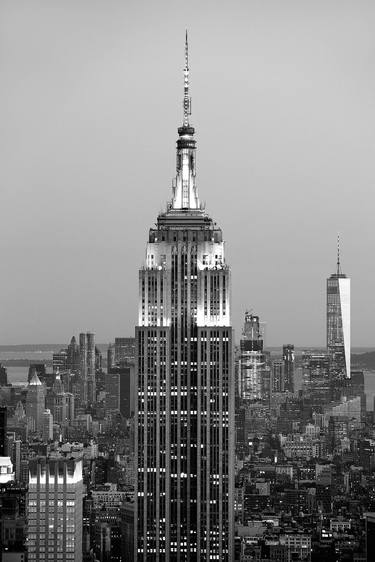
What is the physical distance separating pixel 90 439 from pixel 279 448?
180 cm

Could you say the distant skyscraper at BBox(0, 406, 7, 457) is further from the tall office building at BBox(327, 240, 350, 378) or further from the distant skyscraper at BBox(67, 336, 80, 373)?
the tall office building at BBox(327, 240, 350, 378)

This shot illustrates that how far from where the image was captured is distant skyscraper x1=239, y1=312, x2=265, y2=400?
1152 centimetres

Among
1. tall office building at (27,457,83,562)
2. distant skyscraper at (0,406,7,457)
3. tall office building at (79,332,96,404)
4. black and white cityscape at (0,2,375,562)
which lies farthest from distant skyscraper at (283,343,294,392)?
distant skyscraper at (0,406,7,457)

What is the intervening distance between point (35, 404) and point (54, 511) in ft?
5.88

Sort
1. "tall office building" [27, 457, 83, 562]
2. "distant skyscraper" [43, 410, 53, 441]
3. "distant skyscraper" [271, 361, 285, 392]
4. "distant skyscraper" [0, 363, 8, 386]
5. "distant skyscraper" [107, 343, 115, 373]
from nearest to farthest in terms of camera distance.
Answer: "tall office building" [27, 457, 83, 562] → "distant skyscraper" [0, 363, 8, 386] → "distant skyscraper" [107, 343, 115, 373] → "distant skyscraper" [271, 361, 285, 392] → "distant skyscraper" [43, 410, 53, 441]

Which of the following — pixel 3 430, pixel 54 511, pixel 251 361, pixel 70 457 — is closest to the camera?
pixel 54 511

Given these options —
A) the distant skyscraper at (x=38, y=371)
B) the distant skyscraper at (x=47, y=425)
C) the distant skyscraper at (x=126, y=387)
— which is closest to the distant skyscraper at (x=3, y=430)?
the distant skyscraper at (x=47, y=425)

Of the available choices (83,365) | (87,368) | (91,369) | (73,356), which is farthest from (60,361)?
(91,369)

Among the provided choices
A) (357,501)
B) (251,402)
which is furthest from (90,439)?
(357,501)

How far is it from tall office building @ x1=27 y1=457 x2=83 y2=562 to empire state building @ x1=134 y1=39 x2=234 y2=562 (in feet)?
1.66

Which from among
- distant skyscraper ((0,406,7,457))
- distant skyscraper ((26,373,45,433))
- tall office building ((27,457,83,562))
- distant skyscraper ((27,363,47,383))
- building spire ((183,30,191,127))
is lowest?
tall office building ((27,457,83,562))

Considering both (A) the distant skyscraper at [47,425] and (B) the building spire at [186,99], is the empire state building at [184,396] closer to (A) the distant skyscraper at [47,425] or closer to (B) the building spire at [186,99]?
(B) the building spire at [186,99]

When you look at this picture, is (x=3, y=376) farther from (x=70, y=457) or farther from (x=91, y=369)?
(x=91, y=369)

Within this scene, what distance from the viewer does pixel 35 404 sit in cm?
1295
